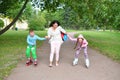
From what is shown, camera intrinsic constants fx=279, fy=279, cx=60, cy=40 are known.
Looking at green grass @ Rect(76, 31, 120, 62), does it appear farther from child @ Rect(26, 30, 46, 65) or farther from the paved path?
child @ Rect(26, 30, 46, 65)

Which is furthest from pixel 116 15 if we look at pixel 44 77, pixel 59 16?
pixel 59 16

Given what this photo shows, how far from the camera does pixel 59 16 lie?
303ft

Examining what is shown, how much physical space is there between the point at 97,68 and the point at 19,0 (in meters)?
19.5

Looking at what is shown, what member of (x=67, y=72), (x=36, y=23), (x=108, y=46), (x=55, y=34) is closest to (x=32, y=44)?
(x=55, y=34)

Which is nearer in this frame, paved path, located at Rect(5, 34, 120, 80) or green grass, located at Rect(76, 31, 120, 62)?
paved path, located at Rect(5, 34, 120, 80)

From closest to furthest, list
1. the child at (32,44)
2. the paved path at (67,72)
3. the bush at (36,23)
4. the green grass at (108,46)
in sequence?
the paved path at (67,72) < the child at (32,44) < the green grass at (108,46) < the bush at (36,23)

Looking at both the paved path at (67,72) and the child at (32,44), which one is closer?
the paved path at (67,72)

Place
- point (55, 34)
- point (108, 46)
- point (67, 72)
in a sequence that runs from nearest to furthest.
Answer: point (67, 72), point (55, 34), point (108, 46)

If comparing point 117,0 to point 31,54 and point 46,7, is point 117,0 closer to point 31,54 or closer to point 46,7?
point 31,54

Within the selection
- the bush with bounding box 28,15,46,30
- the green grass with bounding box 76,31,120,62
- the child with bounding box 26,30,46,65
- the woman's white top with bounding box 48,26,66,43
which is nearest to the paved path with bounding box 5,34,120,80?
the child with bounding box 26,30,46,65

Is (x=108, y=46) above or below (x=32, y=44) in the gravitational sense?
below

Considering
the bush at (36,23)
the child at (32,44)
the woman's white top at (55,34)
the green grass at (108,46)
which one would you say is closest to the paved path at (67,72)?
the child at (32,44)

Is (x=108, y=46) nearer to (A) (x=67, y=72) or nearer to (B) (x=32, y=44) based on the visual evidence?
(B) (x=32, y=44)

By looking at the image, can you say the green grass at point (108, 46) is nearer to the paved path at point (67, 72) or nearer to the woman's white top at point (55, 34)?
the paved path at point (67, 72)
